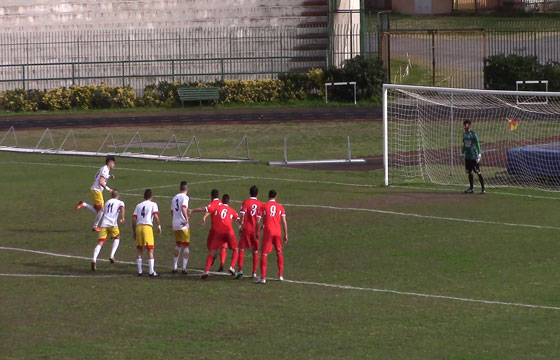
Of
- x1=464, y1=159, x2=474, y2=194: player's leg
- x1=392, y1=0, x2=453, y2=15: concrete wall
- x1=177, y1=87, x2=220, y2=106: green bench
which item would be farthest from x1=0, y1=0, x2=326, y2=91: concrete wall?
x1=464, y1=159, x2=474, y2=194: player's leg

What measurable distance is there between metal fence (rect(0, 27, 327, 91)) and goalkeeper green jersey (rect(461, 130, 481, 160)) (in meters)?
31.1

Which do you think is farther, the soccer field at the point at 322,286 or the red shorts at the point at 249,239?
the red shorts at the point at 249,239

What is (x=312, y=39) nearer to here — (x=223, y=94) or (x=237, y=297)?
(x=223, y=94)

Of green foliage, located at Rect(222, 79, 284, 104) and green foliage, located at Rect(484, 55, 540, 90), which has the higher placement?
green foliage, located at Rect(484, 55, 540, 90)

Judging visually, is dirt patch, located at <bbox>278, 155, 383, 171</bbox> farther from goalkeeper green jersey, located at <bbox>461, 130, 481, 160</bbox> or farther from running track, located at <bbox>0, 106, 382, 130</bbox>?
running track, located at <bbox>0, 106, 382, 130</bbox>

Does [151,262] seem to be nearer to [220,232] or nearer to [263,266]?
[220,232]

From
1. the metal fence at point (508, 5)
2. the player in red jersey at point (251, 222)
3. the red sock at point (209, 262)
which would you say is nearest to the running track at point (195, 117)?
the red sock at point (209, 262)

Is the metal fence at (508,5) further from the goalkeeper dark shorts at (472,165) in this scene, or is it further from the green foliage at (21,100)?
the goalkeeper dark shorts at (472,165)

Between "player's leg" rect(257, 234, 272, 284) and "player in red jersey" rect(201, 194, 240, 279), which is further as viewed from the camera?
"player in red jersey" rect(201, 194, 240, 279)

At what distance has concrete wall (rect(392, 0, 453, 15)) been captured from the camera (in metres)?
89.7

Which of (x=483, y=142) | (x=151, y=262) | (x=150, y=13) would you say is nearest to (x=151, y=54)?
(x=150, y=13)

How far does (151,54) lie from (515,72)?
21.7 m

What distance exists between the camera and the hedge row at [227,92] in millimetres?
56062

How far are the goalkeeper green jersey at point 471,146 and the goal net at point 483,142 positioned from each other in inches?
80.3
